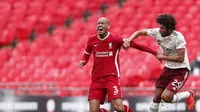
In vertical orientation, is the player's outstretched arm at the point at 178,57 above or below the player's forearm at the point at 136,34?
below

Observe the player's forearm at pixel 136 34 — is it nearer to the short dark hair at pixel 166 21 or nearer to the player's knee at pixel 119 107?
the short dark hair at pixel 166 21

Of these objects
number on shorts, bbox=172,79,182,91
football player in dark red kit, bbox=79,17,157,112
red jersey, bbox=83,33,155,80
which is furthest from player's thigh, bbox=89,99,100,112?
number on shorts, bbox=172,79,182,91

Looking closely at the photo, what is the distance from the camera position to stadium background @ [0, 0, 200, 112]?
17.1 metres

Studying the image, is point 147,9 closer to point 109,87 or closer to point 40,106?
point 40,106

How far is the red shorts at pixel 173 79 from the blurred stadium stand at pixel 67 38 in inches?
141

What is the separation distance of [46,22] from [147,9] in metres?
3.59

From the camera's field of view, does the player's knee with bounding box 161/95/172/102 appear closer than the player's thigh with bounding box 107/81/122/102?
No

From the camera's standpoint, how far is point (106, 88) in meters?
13.8

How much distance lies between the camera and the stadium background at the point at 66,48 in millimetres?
17141

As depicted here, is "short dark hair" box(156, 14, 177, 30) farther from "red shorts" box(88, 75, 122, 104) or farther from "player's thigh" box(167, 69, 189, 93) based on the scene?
"red shorts" box(88, 75, 122, 104)

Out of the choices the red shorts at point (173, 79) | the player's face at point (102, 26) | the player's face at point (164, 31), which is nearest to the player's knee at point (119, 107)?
the red shorts at point (173, 79)

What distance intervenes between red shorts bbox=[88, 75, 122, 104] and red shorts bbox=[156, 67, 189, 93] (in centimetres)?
93

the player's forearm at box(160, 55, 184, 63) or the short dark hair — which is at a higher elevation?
the short dark hair

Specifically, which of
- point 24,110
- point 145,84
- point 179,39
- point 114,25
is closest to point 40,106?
point 24,110
